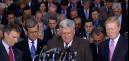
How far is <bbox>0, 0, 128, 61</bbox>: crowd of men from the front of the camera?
719 centimetres

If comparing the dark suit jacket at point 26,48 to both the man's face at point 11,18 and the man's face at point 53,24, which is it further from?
the man's face at point 11,18

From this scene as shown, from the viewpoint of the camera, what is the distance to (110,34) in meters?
6.99

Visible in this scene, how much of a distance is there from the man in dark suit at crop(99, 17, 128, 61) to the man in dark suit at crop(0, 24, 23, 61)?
4.23ft

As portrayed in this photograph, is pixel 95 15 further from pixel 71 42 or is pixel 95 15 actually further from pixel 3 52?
pixel 3 52

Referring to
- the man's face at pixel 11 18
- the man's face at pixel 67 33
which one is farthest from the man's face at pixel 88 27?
the man's face at pixel 67 33

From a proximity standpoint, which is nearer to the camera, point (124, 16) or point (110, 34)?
point (110, 34)

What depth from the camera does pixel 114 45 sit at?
23.8ft

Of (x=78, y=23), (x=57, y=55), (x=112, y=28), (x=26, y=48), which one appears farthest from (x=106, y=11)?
(x=57, y=55)

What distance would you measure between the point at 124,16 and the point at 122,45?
5230 millimetres

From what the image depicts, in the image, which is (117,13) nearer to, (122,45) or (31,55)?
(31,55)

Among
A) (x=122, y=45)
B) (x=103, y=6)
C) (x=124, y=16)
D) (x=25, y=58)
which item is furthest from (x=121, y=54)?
(x=103, y=6)

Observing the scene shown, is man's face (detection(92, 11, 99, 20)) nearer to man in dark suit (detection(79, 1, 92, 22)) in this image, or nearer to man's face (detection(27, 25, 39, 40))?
man in dark suit (detection(79, 1, 92, 22))

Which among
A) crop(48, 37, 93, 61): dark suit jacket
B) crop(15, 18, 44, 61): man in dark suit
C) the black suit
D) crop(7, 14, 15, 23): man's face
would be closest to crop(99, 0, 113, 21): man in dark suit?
the black suit

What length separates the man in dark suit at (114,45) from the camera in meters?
6.98
